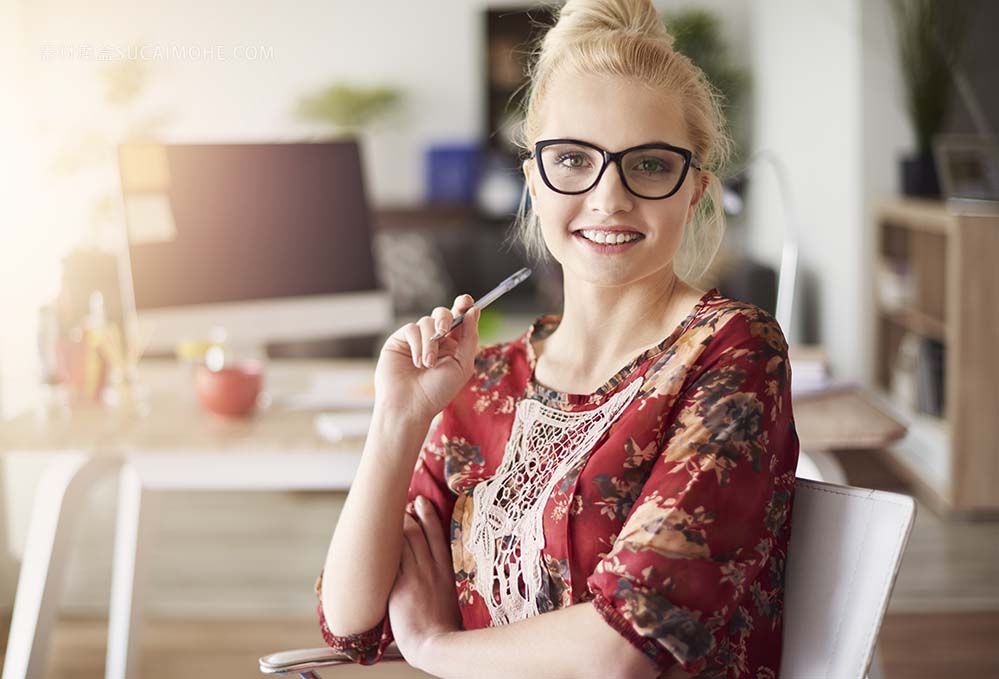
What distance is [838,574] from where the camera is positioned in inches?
48.9

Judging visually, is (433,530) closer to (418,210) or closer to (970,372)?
(970,372)

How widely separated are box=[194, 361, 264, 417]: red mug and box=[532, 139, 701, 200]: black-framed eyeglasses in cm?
103

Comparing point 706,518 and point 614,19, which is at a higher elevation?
point 614,19

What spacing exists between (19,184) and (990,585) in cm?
338

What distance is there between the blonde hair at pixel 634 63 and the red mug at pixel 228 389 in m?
0.92

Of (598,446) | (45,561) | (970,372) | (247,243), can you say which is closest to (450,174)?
(970,372)

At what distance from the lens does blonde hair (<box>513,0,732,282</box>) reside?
1.31 m

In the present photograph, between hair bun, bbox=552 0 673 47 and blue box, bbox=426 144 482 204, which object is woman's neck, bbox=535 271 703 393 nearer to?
hair bun, bbox=552 0 673 47

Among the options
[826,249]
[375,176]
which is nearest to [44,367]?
[826,249]

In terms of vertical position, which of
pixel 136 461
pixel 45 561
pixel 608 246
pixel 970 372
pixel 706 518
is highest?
pixel 608 246

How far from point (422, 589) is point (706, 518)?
0.42 metres

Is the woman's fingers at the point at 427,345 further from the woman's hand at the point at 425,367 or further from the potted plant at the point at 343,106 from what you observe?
the potted plant at the point at 343,106

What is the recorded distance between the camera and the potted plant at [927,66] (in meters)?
4.43

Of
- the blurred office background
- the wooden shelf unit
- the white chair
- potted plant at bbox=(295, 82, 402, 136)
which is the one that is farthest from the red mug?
potted plant at bbox=(295, 82, 402, 136)
